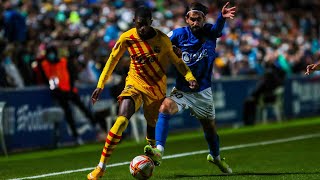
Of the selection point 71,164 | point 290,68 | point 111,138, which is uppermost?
point 111,138

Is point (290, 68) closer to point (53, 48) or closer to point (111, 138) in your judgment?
point (53, 48)

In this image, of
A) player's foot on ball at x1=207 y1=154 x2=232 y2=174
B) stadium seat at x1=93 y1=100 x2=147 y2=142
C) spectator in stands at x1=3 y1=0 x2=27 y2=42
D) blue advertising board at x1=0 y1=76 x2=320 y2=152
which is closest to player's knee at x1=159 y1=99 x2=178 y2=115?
player's foot on ball at x1=207 y1=154 x2=232 y2=174

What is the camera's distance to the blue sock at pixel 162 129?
10188 millimetres

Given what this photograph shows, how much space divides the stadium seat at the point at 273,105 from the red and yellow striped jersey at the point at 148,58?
12.7m

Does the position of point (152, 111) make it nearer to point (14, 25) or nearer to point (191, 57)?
point (191, 57)

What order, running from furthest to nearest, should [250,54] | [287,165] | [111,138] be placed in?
[250,54] < [287,165] < [111,138]

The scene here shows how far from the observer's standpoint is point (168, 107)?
10.3 metres

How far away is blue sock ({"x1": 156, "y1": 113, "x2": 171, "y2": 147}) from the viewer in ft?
33.4

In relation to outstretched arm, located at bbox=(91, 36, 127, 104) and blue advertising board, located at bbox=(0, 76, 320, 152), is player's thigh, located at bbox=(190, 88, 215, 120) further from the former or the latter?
blue advertising board, located at bbox=(0, 76, 320, 152)

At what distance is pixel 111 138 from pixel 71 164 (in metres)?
3.45

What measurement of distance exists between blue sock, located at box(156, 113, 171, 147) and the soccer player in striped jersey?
165 mm

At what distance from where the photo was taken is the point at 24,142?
625 inches

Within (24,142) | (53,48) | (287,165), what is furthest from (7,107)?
(287,165)

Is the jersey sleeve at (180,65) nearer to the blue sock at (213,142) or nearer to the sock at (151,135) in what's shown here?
the sock at (151,135)
